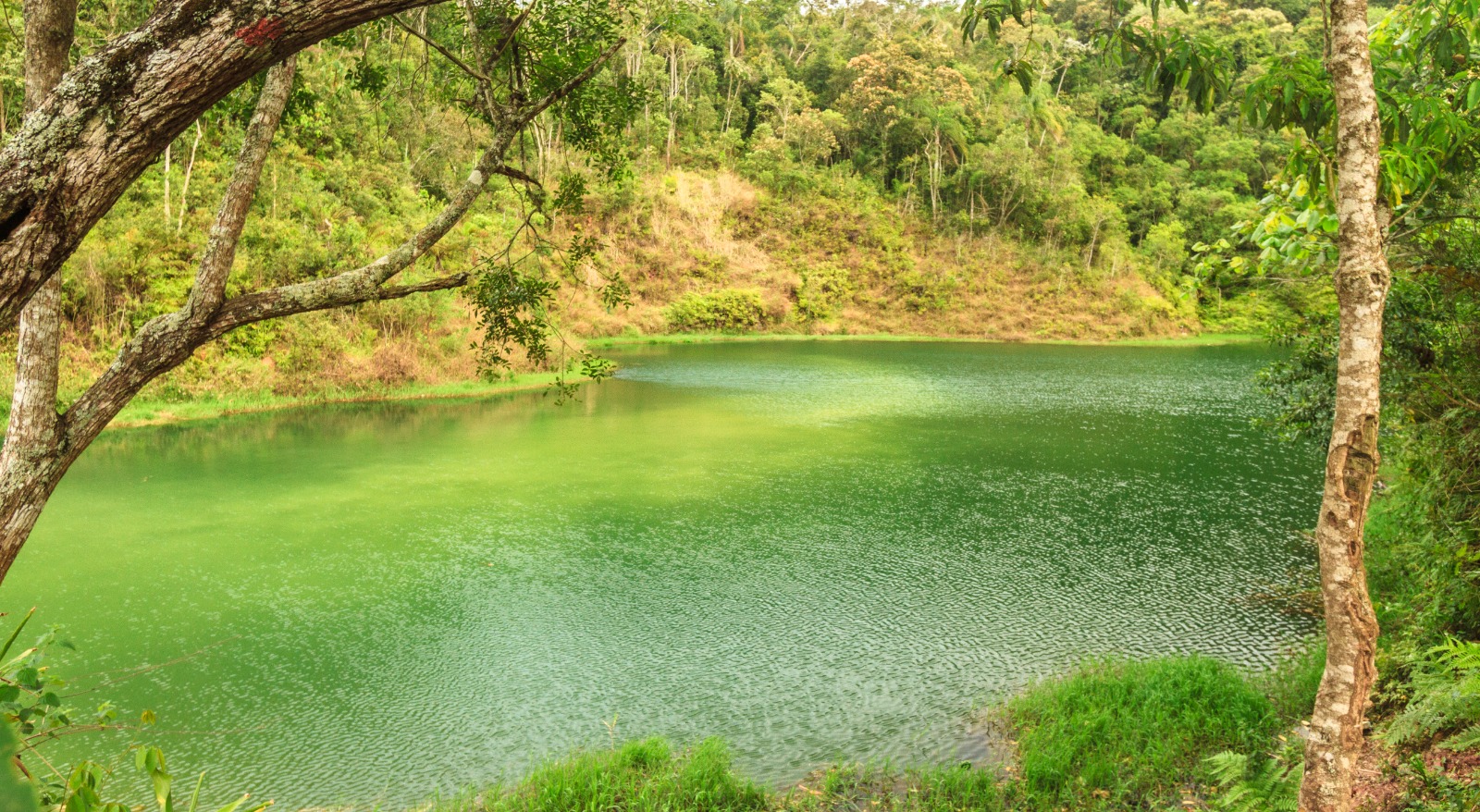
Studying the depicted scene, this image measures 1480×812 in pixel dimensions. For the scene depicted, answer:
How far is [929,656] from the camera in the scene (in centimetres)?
566

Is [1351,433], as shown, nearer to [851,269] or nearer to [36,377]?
[36,377]

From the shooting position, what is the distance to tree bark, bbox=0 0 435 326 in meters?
1.57

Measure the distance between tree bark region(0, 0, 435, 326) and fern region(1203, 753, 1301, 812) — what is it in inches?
142

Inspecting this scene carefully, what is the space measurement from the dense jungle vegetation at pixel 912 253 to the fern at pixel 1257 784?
2 cm

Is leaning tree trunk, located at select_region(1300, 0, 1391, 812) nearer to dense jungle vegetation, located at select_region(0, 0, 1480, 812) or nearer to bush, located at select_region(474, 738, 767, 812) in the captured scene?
dense jungle vegetation, located at select_region(0, 0, 1480, 812)

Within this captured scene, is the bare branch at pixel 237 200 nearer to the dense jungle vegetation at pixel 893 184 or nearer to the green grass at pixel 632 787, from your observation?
the green grass at pixel 632 787

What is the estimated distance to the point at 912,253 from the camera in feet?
126

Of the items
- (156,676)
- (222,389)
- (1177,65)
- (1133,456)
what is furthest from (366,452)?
(1177,65)

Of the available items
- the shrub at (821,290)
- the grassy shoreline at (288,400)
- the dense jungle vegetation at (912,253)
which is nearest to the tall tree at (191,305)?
the dense jungle vegetation at (912,253)

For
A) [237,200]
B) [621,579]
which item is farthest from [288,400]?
[237,200]

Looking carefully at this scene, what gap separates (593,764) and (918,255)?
36.5 m

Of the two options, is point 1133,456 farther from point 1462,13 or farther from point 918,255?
point 918,255

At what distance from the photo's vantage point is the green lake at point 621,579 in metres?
4.79

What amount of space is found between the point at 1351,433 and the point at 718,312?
105 feet
